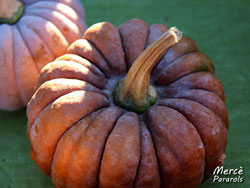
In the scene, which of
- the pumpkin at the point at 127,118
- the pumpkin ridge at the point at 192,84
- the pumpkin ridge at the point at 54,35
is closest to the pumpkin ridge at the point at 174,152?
the pumpkin at the point at 127,118

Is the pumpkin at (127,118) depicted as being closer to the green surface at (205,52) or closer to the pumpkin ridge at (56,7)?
the green surface at (205,52)

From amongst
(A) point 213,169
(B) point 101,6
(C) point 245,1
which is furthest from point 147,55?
(C) point 245,1

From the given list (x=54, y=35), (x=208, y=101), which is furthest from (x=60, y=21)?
(x=208, y=101)

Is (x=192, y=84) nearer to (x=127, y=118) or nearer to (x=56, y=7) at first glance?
(x=127, y=118)

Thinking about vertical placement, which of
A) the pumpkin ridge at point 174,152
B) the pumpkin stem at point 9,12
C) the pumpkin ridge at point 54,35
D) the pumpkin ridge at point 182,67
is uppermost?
the pumpkin stem at point 9,12

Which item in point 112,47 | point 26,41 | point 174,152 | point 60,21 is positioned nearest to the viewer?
point 174,152

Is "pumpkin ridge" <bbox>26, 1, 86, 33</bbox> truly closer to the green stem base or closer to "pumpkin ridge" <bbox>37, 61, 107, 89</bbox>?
"pumpkin ridge" <bbox>37, 61, 107, 89</bbox>

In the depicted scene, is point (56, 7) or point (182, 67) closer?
point (182, 67)

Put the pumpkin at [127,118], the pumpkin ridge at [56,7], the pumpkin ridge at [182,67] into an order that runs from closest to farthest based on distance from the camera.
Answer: the pumpkin at [127,118] → the pumpkin ridge at [182,67] → the pumpkin ridge at [56,7]
